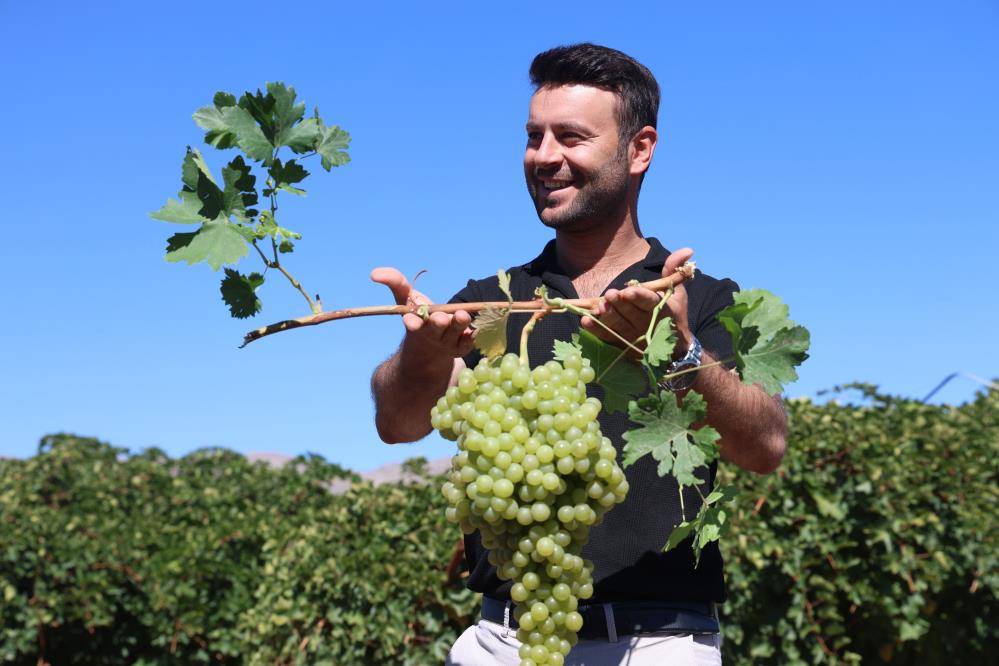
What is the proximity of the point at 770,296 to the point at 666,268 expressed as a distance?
240 mm

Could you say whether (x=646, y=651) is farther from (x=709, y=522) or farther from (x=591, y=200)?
(x=591, y=200)

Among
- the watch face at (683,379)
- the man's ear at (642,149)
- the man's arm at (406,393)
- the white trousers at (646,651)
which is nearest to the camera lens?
the watch face at (683,379)

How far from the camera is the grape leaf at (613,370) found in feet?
7.12

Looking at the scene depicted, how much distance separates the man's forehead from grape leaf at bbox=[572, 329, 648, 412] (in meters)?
1.05

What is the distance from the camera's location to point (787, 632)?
212 inches

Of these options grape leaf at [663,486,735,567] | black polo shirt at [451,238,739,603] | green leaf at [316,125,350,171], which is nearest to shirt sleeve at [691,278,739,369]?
black polo shirt at [451,238,739,603]

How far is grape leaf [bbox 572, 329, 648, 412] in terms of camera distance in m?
2.17

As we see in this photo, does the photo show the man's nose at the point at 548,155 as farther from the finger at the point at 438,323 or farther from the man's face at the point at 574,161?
the finger at the point at 438,323

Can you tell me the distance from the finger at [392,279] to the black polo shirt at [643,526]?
0.70 m

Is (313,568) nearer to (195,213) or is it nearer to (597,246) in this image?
(597,246)

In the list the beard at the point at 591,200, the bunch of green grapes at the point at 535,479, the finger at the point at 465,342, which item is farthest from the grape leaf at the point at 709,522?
the beard at the point at 591,200

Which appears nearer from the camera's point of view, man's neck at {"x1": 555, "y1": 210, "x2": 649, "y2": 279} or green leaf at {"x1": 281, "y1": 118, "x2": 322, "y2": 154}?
green leaf at {"x1": 281, "y1": 118, "x2": 322, "y2": 154}

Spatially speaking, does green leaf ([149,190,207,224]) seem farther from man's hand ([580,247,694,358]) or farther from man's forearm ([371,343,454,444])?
man's hand ([580,247,694,358])

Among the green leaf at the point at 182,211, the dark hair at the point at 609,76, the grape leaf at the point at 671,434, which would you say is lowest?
the grape leaf at the point at 671,434
